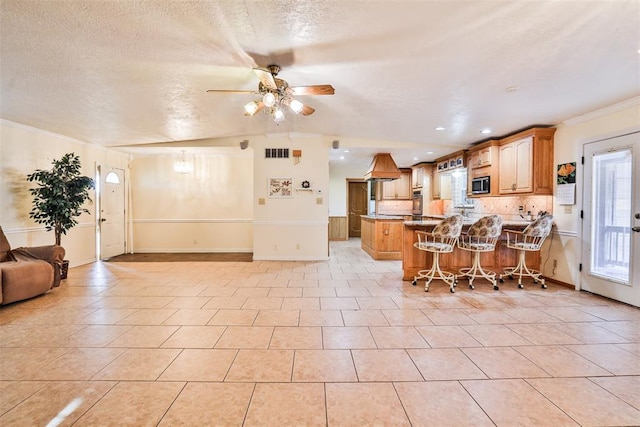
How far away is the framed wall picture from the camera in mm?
6082

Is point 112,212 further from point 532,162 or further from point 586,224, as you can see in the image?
point 586,224

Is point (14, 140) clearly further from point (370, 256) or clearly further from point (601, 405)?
point (601, 405)

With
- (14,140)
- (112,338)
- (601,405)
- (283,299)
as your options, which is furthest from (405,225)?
(14,140)

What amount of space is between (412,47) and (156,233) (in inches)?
279

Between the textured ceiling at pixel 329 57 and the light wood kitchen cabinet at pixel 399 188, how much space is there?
4359 millimetres

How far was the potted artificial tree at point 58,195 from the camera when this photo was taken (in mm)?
4453

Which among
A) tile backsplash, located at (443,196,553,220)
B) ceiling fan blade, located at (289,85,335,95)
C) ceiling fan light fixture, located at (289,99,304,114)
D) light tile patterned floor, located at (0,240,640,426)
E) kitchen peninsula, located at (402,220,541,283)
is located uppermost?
ceiling fan blade, located at (289,85,335,95)

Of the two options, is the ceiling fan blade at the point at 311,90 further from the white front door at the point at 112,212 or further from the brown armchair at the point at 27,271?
the white front door at the point at 112,212

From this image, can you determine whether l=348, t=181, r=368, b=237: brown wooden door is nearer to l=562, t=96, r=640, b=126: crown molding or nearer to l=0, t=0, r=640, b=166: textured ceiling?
l=0, t=0, r=640, b=166: textured ceiling

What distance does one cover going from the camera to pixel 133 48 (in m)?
2.49

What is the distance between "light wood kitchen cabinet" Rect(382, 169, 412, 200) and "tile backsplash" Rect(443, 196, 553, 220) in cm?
170

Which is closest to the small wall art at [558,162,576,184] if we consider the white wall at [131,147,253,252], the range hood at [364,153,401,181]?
the range hood at [364,153,401,181]

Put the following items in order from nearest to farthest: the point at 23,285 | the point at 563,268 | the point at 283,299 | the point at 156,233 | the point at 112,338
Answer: the point at 112,338, the point at 23,285, the point at 283,299, the point at 563,268, the point at 156,233

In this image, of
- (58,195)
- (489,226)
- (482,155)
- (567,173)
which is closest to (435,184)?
(482,155)
